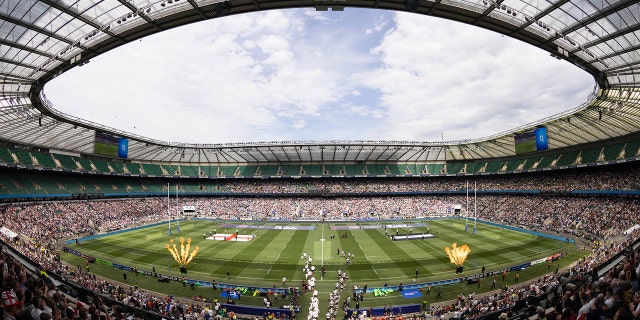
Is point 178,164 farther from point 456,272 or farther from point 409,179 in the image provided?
point 456,272

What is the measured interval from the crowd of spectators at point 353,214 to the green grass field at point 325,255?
365cm

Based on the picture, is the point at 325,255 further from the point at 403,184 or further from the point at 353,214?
the point at 403,184

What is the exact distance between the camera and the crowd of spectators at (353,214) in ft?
77.9

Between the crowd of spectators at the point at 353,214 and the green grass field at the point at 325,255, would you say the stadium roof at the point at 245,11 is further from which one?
the green grass field at the point at 325,255

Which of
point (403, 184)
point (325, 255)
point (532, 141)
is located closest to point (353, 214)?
point (403, 184)

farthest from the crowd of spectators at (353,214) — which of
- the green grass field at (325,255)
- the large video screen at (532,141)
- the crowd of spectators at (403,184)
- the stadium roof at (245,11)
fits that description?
the stadium roof at (245,11)

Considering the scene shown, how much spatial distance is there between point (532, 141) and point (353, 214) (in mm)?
36213

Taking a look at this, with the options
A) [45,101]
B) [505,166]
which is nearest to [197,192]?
[45,101]

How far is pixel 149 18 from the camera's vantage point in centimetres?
2014

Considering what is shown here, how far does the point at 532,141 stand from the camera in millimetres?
50094

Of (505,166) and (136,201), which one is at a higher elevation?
(505,166)

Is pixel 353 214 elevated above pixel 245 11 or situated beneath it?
→ situated beneath

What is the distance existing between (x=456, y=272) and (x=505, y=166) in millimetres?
52788

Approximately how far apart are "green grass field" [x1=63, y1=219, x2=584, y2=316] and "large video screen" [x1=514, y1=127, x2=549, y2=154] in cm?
1302
